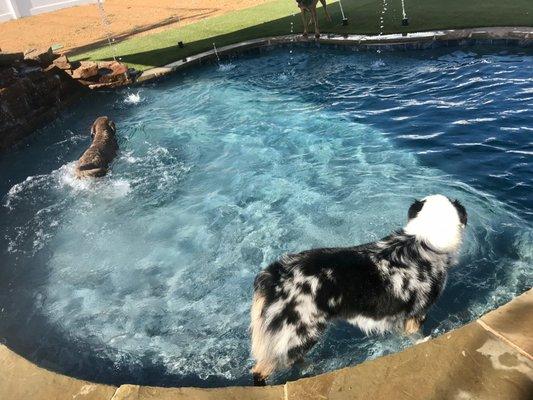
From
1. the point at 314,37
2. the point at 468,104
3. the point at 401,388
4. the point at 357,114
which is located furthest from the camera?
the point at 314,37

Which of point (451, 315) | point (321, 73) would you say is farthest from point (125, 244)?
point (321, 73)

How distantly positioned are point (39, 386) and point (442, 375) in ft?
9.32

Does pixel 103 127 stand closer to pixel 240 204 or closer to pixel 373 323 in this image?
pixel 240 204

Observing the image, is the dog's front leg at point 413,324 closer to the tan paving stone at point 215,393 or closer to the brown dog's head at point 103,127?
the tan paving stone at point 215,393

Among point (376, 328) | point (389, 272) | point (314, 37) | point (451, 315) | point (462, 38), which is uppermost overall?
point (314, 37)

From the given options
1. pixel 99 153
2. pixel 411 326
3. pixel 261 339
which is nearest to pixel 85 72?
pixel 99 153

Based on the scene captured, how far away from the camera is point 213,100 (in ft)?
40.1

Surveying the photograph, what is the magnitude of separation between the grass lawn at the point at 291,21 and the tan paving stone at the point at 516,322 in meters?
11.0

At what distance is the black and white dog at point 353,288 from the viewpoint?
3.57 metres

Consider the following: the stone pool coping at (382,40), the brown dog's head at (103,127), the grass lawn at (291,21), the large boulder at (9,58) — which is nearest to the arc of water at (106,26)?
the grass lawn at (291,21)

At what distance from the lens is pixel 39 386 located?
305cm

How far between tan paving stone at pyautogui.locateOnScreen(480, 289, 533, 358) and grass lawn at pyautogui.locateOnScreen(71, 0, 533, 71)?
36.1 feet

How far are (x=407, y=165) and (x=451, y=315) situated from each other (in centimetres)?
362

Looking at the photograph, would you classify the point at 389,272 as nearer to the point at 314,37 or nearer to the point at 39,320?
the point at 39,320
